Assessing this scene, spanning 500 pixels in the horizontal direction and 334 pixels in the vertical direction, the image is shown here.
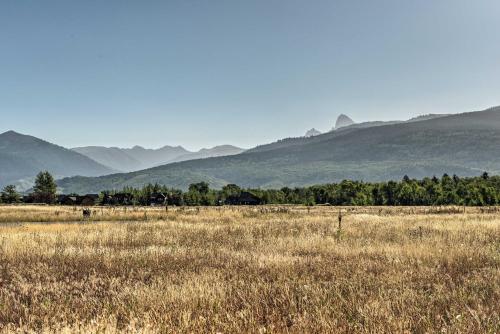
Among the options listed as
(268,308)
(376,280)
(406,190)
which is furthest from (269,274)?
(406,190)

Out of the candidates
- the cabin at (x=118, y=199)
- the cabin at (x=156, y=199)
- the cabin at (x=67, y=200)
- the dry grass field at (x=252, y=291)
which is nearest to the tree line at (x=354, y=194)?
the cabin at (x=118, y=199)

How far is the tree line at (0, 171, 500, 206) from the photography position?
114 m

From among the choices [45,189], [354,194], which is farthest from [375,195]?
[45,189]

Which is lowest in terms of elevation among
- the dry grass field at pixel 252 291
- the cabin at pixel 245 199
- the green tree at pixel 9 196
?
the dry grass field at pixel 252 291

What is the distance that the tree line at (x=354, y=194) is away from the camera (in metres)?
114

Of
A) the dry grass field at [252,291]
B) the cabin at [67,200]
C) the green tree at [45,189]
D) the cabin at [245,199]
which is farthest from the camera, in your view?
the cabin at [245,199]

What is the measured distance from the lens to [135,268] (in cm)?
1154

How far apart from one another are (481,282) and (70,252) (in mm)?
11210

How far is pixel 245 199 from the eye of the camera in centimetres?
14688

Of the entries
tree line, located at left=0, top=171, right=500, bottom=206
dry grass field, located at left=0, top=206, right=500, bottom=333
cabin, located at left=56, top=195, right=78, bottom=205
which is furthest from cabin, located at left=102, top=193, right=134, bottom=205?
dry grass field, located at left=0, top=206, right=500, bottom=333

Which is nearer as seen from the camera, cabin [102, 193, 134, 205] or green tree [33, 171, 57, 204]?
green tree [33, 171, 57, 204]

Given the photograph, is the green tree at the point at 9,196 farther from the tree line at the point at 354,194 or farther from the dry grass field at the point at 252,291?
the dry grass field at the point at 252,291

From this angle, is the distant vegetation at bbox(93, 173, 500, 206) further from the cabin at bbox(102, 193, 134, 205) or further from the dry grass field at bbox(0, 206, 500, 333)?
the dry grass field at bbox(0, 206, 500, 333)

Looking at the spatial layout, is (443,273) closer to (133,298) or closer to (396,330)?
(396,330)
